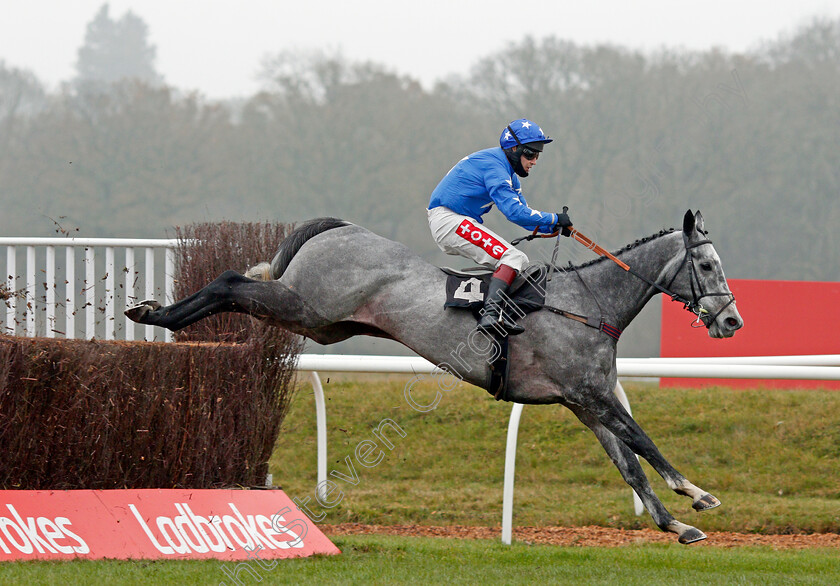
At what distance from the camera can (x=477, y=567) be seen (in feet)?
18.1

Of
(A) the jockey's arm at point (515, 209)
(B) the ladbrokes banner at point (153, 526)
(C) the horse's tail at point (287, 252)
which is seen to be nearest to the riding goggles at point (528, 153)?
(A) the jockey's arm at point (515, 209)

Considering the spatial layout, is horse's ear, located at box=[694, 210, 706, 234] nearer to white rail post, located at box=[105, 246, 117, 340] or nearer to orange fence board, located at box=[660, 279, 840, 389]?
white rail post, located at box=[105, 246, 117, 340]

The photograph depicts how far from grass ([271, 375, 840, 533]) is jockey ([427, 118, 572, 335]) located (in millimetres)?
3038

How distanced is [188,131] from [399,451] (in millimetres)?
13556

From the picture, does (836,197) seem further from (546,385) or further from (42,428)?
(42,428)

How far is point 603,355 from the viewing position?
5.31 meters

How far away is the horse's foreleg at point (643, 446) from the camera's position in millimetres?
5090

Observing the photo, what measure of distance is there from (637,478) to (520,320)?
1.16 metres

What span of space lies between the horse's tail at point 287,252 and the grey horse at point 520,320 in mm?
87

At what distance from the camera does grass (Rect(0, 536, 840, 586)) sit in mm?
4789

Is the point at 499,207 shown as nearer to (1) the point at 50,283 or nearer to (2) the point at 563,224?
(2) the point at 563,224

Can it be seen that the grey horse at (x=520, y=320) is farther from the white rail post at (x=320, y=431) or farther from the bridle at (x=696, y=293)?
the white rail post at (x=320, y=431)

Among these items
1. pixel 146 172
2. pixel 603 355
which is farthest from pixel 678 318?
pixel 146 172

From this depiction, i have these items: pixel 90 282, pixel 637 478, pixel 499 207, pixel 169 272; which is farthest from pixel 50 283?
pixel 637 478
